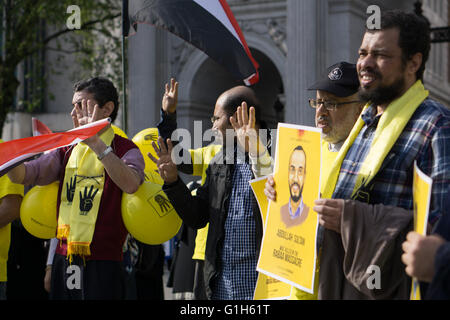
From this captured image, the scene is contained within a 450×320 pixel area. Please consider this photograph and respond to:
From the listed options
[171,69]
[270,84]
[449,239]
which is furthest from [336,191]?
[270,84]

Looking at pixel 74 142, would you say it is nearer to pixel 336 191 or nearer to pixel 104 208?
pixel 104 208

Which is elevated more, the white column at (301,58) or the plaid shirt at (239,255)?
the white column at (301,58)

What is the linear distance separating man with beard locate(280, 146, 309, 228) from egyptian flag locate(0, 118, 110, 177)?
53.5 inches

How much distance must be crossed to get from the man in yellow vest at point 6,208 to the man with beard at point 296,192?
7.84 feet

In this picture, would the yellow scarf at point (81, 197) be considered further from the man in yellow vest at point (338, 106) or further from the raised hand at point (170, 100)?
the man in yellow vest at point (338, 106)

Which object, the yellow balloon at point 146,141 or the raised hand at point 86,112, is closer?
the raised hand at point 86,112

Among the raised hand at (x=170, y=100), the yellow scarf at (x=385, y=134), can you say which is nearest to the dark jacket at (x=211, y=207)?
the raised hand at (x=170, y=100)

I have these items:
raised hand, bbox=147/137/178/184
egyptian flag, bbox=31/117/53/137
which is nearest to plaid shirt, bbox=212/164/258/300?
raised hand, bbox=147/137/178/184

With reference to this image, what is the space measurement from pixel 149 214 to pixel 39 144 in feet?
2.68

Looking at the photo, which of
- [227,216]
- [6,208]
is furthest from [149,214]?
[6,208]

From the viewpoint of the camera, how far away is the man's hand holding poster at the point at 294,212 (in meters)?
2.75

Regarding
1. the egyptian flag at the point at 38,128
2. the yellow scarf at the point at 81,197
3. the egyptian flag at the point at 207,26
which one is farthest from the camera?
the egyptian flag at the point at 207,26

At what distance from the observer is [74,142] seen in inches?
148

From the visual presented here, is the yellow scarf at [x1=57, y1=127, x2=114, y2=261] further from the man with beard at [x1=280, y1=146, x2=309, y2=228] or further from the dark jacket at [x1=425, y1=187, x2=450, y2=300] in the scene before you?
the dark jacket at [x1=425, y1=187, x2=450, y2=300]
